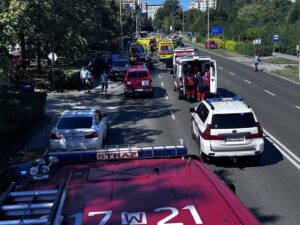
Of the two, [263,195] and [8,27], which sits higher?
[8,27]

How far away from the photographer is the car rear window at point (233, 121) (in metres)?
13.5

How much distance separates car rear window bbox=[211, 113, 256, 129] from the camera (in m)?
13.5

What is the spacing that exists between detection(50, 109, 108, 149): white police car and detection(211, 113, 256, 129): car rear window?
3.98m

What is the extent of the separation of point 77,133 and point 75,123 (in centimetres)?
60

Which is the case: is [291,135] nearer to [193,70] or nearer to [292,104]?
[292,104]

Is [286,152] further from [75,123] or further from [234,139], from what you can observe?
[75,123]

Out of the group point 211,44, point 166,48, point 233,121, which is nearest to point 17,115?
point 233,121

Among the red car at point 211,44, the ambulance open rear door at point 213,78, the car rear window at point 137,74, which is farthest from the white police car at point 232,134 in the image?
the red car at point 211,44

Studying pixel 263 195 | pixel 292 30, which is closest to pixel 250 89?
pixel 263 195

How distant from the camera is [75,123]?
1571 cm

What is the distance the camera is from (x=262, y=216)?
9797 millimetres

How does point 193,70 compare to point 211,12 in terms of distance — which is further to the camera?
point 211,12

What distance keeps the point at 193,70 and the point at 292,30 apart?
44.1 m

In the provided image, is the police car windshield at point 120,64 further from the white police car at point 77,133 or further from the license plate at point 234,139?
the license plate at point 234,139
